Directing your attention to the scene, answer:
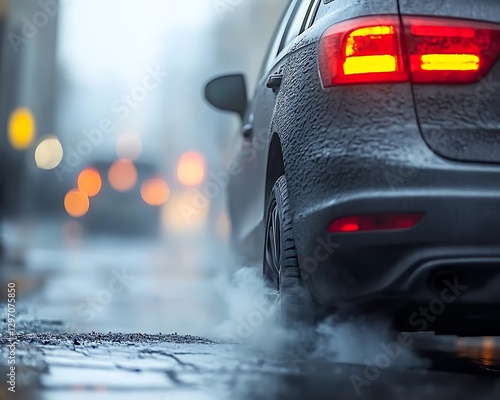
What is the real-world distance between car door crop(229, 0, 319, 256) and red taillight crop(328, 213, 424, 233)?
107 centimetres

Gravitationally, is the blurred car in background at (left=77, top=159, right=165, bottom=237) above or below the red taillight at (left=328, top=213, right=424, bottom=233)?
below

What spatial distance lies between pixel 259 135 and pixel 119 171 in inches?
575

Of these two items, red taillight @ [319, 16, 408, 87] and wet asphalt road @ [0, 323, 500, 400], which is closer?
wet asphalt road @ [0, 323, 500, 400]

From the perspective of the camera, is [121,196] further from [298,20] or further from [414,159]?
[414,159]

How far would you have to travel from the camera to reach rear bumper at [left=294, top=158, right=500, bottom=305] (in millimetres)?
3383

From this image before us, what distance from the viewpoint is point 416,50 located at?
3508 mm

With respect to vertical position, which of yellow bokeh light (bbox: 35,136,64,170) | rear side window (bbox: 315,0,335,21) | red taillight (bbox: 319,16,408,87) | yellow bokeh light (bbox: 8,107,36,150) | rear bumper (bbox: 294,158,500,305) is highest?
rear side window (bbox: 315,0,335,21)

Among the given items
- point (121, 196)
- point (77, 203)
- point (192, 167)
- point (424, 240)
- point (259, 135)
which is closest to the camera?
point (424, 240)

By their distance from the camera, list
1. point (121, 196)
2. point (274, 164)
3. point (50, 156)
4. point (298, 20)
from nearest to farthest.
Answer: point (274, 164), point (298, 20), point (121, 196), point (50, 156)

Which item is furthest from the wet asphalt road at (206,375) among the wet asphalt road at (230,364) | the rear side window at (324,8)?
the rear side window at (324,8)

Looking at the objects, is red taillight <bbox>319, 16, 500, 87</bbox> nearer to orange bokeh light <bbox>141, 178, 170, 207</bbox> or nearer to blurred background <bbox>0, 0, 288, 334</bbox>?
blurred background <bbox>0, 0, 288, 334</bbox>

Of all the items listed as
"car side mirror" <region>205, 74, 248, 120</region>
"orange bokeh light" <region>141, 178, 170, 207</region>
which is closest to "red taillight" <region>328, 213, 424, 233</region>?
"car side mirror" <region>205, 74, 248, 120</region>

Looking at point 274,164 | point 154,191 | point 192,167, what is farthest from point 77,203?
point 274,164

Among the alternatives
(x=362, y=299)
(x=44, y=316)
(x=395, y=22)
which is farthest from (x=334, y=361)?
(x=44, y=316)
